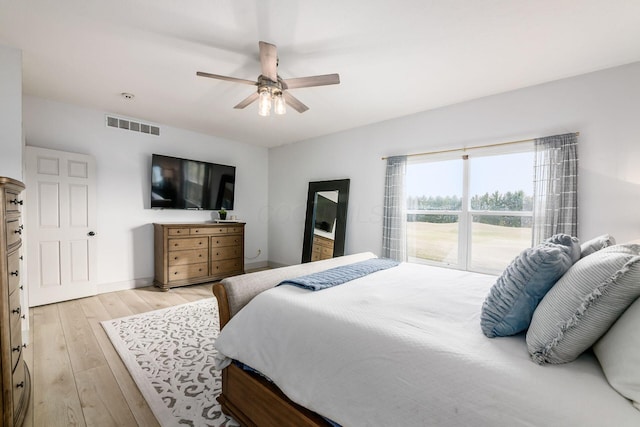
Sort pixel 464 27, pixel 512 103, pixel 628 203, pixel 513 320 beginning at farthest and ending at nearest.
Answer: pixel 512 103 < pixel 628 203 < pixel 464 27 < pixel 513 320

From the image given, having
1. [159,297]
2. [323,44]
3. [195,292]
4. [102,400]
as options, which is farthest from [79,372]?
[323,44]

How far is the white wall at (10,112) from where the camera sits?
224 cm

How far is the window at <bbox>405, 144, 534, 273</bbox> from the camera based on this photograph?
3008 mm

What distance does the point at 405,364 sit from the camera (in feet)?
3.25

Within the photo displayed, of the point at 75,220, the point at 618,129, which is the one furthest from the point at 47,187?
the point at 618,129

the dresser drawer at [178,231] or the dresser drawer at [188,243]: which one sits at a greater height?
the dresser drawer at [178,231]

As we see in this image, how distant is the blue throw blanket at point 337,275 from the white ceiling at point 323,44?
179cm

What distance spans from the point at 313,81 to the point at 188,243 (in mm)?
3144

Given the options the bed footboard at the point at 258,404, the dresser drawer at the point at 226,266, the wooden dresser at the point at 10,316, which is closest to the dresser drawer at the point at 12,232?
the wooden dresser at the point at 10,316

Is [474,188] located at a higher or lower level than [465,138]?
lower

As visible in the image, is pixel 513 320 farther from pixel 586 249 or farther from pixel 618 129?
pixel 618 129

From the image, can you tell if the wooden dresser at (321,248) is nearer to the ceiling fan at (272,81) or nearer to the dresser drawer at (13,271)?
the ceiling fan at (272,81)

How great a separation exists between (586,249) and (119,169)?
496 centimetres

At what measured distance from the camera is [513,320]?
1.07m
